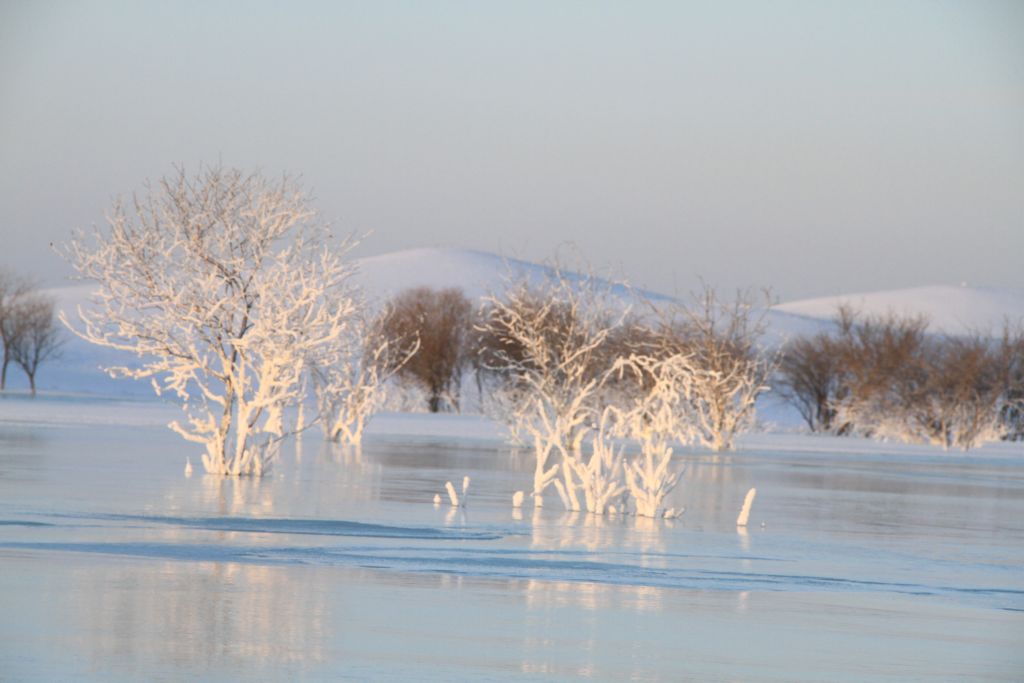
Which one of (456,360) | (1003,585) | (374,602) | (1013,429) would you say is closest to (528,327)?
(1003,585)

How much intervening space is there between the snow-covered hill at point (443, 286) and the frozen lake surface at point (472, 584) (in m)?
89.4

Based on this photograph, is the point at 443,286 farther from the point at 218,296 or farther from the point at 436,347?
the point at 218,296

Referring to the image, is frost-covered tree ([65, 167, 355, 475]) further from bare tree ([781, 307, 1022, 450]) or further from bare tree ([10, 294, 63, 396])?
bare tree ([10, 294, 63, 396])

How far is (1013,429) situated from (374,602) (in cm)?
5725

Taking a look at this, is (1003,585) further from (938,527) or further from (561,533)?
(938,527)

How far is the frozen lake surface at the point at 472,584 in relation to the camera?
904 cm

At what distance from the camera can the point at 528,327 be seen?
38688mm

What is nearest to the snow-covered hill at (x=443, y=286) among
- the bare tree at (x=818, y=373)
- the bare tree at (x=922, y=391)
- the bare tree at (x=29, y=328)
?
the bare tree at (x=29, y=328)

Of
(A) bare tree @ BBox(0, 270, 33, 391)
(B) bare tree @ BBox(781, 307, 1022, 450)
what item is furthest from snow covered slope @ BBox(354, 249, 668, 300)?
(B) bare tree @ BBox(781, 307, 1022, 450)

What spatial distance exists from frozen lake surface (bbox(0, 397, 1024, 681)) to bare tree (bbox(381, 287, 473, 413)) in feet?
209

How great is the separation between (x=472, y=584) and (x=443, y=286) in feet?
441

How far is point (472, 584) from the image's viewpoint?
40.1ft

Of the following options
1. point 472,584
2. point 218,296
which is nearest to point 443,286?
point 218,296

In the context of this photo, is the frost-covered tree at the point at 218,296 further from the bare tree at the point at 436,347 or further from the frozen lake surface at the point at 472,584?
the bare tree at the point at 436,347
